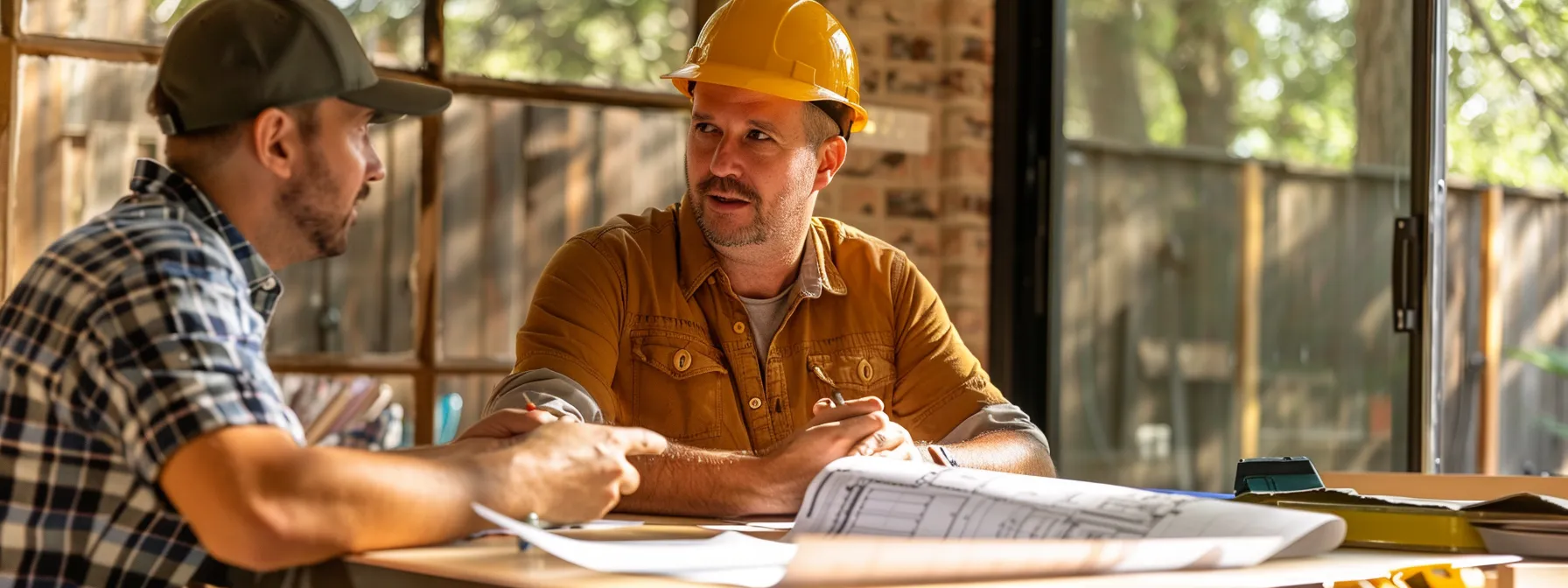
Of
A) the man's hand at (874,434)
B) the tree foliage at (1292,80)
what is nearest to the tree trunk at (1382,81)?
the tree foliage at (1292,80)

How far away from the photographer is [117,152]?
3.41m

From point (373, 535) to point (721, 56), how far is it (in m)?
1.29

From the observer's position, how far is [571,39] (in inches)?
154

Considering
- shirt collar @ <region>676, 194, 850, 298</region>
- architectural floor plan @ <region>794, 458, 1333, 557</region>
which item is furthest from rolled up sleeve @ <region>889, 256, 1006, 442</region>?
architectural floor plan @ <region>794, 458, 1333, 557</region>

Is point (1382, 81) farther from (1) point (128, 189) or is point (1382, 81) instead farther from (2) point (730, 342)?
(1) point (128, 189)

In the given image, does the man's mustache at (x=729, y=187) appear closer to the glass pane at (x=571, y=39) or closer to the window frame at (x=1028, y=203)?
the glass pane at (x=571, y=39)

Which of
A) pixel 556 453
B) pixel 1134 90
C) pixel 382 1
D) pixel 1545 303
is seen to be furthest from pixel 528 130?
pixel 1545 303

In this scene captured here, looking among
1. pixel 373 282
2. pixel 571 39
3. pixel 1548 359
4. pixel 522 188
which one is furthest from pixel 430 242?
pixel 1548 359

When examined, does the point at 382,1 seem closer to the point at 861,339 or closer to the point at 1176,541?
the point at 861,339

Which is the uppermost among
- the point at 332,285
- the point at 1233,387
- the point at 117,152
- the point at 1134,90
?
the point at 1134,90

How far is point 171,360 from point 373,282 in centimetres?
250

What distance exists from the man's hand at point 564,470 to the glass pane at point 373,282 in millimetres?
2270

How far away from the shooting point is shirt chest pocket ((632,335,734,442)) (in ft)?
7.48

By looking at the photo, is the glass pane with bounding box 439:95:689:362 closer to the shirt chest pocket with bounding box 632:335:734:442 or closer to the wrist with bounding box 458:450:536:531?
the shirt chest pocket with bounding box 632:335:734:442
